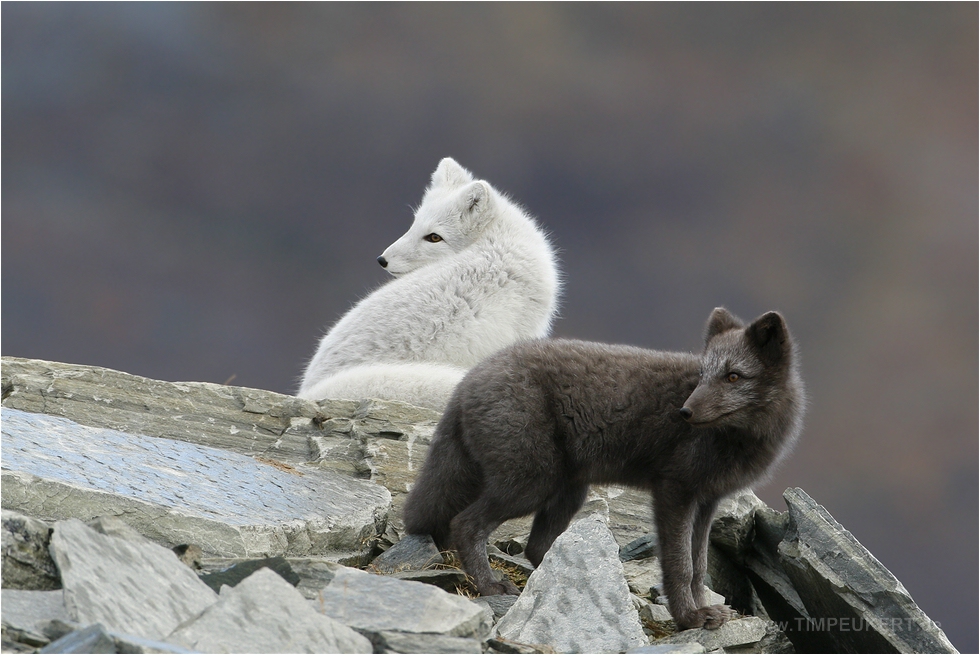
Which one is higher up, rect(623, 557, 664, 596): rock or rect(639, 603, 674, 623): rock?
rect(639, 603, 674, 623): rock

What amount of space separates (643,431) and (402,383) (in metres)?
2.69

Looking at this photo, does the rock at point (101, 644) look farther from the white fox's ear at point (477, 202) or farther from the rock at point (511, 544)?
the white fox's ear at point (477, 202)

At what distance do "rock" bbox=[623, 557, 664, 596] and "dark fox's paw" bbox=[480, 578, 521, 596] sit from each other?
30.7 inches

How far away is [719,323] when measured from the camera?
16.8 ft

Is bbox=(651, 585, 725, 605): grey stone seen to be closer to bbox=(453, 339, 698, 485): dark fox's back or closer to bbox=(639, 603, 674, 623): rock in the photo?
bbox=(639, 603, 674, 623): rock

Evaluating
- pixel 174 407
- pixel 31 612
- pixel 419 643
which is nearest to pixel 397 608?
pixel 419 643

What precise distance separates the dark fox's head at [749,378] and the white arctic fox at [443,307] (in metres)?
2.69

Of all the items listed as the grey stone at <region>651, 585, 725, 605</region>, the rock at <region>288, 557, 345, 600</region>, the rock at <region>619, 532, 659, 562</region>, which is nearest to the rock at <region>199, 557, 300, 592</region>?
the rock at <region>288, 557, 345, 600</region>

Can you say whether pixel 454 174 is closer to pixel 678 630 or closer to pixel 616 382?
pixel 616 382

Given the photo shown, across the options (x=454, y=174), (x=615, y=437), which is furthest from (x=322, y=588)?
(x=454, y=174)

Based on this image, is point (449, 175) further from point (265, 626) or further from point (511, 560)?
point (265, 626)

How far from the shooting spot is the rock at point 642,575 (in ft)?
18.9

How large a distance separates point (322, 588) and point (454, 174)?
18.1 feet

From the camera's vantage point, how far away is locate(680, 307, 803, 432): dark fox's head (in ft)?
15.7
